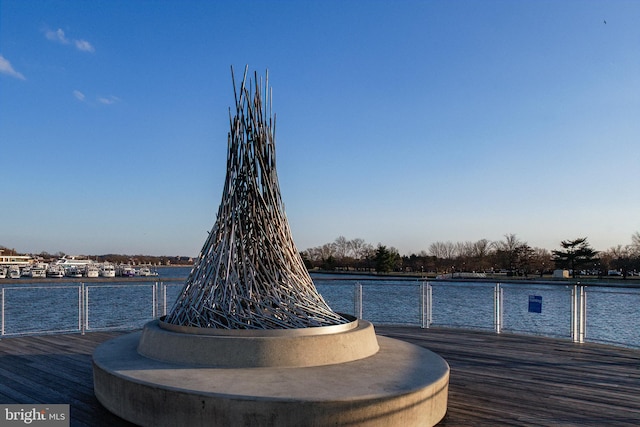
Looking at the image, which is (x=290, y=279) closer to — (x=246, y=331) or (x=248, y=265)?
(x=248, y=265)

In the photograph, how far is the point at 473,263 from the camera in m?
69.6

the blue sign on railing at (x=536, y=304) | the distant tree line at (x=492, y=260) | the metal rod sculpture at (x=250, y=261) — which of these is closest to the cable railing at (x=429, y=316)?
the blue sign on railing at (x=536, y=304)

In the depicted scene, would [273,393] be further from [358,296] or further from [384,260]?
[384,260]

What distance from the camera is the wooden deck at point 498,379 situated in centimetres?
471

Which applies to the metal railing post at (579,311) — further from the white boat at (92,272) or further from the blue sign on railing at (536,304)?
the white boat at (92,272)

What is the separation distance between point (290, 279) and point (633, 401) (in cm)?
397

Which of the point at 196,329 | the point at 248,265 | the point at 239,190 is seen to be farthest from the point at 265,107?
the point at 196,329

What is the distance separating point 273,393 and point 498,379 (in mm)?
3469

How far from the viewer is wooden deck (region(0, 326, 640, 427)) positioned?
4711 mm

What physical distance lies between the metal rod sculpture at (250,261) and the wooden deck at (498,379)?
153 centimetres

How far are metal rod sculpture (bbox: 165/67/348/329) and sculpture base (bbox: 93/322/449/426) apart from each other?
82cm

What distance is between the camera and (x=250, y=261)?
6246 millimetres

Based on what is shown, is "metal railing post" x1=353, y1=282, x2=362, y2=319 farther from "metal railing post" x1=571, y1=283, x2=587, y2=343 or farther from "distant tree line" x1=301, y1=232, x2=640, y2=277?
"distant tree line" x1=301, y1=232, x2=640, y2=277

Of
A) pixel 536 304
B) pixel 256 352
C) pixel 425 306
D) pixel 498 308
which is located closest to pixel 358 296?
pixel 425 306
